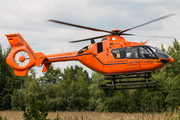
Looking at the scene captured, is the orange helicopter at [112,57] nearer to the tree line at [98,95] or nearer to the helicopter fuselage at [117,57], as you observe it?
the helicopter fuselage at [117,57]

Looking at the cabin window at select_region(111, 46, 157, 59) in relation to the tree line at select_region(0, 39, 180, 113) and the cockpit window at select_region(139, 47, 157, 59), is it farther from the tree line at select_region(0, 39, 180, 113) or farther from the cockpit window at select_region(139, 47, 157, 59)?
the tree line at select_region(0, 39, 180, 113)

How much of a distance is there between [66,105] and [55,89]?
4.49 meters

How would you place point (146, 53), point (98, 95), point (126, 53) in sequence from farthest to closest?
point (98, 95), point (126, 53), point (146, 53)

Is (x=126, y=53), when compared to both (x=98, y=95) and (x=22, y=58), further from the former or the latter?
(x=98, y=95)

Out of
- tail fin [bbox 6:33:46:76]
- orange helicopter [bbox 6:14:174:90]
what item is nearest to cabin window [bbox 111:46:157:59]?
orange helicopter [bbox 6:14:174:90]

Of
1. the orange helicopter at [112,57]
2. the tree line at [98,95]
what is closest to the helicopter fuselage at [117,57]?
the orange helicopter at [112,57]

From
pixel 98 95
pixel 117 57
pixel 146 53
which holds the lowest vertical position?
pixel 98 95

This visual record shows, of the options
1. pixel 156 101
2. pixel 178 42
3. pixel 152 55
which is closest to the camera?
pixel 152 55

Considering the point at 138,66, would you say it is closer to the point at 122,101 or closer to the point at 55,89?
the point at 122,101

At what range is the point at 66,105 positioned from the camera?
47250mm

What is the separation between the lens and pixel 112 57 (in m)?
14.2

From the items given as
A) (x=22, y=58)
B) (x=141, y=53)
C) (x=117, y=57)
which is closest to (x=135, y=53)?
(x=141, y=53)

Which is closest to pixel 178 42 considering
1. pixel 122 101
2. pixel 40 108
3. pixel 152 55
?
pixel 122 101

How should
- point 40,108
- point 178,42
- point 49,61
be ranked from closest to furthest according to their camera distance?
point 40,108
point 49,61
point 178,42
